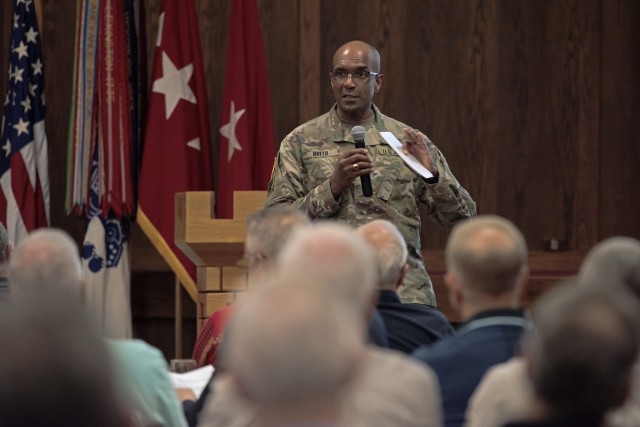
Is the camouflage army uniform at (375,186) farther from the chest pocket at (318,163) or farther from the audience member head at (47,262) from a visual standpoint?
the audience member head at (47,262)

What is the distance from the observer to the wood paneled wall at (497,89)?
7.04 meters

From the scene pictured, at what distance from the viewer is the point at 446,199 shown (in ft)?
15.2

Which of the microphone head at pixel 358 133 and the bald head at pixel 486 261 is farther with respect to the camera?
Answer: the microphone head at pixel 358 133

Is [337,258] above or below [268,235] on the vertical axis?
above

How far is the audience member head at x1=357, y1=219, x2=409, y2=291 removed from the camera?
3322mm

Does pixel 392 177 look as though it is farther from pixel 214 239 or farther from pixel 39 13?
pixel 39 13

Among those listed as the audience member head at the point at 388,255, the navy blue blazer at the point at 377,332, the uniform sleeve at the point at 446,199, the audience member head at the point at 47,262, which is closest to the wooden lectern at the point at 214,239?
the uniform sleeve at the point at 446,199

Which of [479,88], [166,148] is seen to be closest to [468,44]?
[479,88]

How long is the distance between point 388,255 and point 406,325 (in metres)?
0.21

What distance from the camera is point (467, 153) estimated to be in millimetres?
7066

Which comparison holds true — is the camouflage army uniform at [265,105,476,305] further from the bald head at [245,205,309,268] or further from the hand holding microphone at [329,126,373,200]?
the bald head at [245,205,309,268]

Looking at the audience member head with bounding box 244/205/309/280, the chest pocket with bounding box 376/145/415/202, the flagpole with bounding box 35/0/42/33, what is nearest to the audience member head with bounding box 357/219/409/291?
the audience member head with bounding box 244/205/309/280

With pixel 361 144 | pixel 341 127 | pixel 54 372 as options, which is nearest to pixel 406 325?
pixel 361 144

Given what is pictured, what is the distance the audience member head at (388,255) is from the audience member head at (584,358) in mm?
1671
